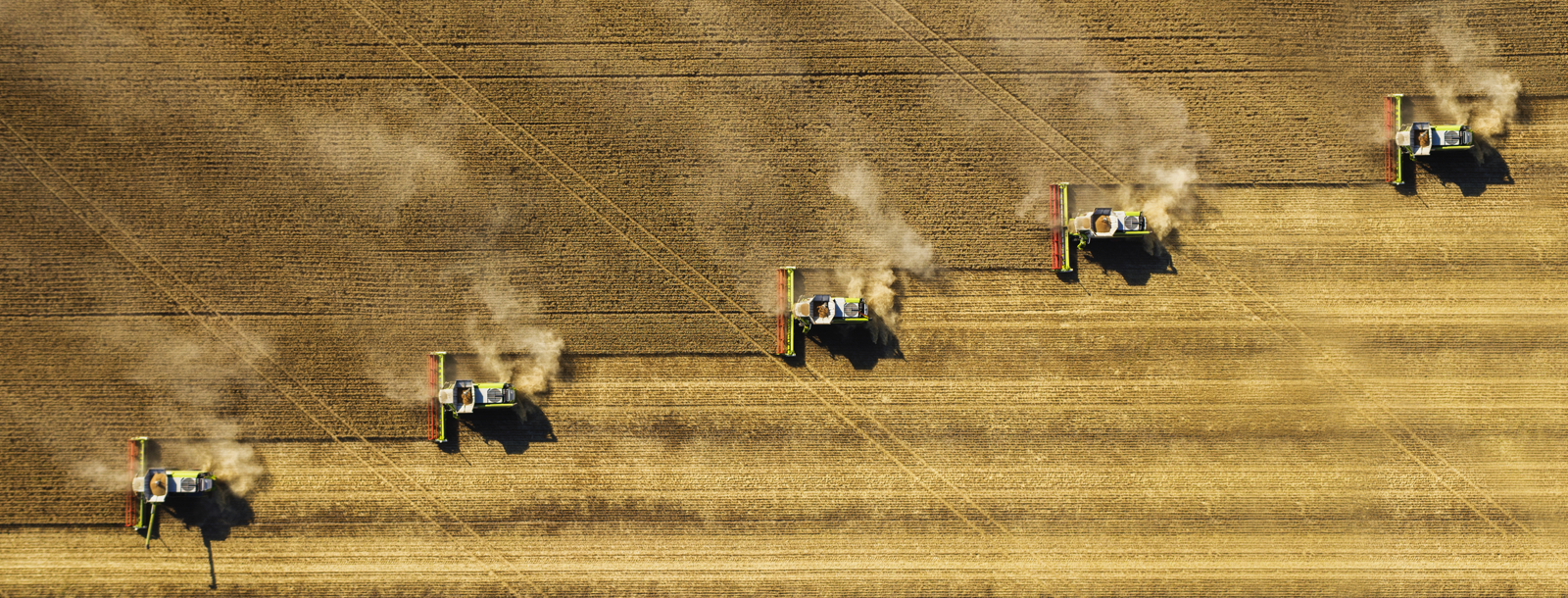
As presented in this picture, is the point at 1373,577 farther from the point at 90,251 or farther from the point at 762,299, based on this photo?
the point at 90,251

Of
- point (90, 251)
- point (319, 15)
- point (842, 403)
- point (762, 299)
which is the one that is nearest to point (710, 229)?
point (762, 299)

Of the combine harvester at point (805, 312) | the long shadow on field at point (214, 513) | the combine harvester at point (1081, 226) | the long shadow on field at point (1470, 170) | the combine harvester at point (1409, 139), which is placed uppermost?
the combine harvester at point (1409, 139)

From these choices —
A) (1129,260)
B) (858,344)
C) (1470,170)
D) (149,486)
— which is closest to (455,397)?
(149,486)

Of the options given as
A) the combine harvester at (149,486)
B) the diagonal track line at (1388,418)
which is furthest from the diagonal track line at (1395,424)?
the combine harvester at (149,486)

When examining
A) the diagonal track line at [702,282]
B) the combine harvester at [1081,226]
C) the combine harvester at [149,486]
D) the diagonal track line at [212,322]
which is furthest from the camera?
the diagonal track line at [702,282]

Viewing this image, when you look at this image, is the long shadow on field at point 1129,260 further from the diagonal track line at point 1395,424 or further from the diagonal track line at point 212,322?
the diagonal track line at point 212,322

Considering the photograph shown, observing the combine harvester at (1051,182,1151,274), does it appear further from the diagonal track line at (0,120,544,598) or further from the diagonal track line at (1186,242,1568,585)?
the diagonal track line at (0,120,544,598)
